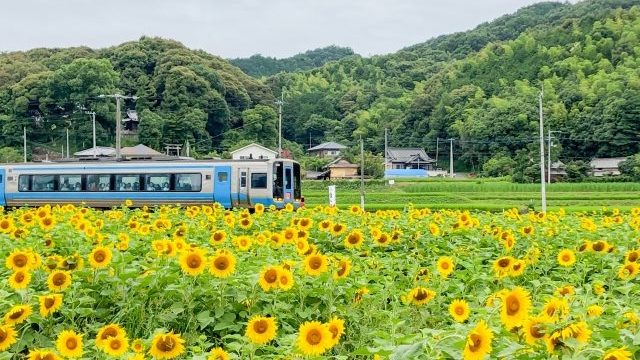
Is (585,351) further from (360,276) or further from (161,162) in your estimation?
(161,162)

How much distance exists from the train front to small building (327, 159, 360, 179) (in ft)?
101

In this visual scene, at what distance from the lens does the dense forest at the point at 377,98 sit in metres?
49.2

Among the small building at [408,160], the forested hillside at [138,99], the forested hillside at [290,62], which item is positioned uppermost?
the forested hillside at [290,62]

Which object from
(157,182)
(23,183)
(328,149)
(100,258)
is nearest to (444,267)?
(100,258)

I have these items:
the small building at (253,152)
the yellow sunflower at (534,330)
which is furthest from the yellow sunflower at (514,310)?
the small building at (253,152)

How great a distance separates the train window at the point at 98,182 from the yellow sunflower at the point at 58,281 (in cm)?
1532

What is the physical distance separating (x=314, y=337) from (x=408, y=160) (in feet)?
183

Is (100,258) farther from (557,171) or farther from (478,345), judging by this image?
(557,171)

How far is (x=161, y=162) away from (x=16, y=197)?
461cm

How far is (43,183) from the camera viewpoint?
59.9 ft

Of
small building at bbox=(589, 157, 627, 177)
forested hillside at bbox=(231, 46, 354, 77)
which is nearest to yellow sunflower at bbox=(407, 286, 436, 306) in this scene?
small building at bbox=(589, 157, 627, 177)

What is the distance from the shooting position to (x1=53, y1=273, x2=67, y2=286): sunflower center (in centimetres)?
290

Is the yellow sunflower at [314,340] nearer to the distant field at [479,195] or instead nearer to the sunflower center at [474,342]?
the sunflower center at [474,342]

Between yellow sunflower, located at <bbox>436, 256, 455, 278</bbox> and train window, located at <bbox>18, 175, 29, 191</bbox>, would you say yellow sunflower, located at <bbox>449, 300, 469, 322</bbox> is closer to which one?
yellow sunflower, located at <bbox>436, 256, 455, 278</bbox>
